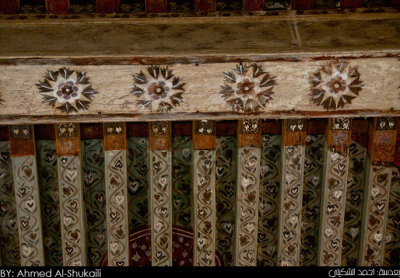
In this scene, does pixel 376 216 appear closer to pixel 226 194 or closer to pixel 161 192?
pixel 226 194

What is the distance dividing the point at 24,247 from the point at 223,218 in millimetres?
1713

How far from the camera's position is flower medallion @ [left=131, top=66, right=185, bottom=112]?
11.6 ft

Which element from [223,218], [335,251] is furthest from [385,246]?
[223,218]

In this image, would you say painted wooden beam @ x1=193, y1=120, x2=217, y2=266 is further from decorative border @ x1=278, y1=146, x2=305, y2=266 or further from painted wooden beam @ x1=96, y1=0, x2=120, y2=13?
painted wooden beam @ x1=96, y1=0, x2=120, y2=13

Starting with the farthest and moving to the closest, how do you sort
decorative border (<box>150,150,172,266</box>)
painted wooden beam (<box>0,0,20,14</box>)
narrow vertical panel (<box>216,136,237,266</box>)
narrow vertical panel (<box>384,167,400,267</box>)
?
narrow vertical panel (<box>384,167,400,267</box>) → narrow vertical panel (<box>216,136,237,266</box>) → decorative border (<box>150,150,172,266</box>) → painted wooden beam (<box>0,0,20,14</box>)

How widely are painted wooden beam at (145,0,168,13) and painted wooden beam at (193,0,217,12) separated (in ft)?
0.71

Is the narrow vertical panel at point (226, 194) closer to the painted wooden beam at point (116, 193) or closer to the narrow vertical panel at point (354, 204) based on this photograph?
the painted wooden beam at point (116, 193)

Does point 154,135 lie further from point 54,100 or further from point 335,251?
point 335,251

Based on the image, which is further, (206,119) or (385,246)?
(385,246)

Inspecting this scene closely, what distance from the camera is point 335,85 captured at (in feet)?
12.0

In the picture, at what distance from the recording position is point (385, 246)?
4543 mm

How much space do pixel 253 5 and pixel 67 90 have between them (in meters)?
1.46

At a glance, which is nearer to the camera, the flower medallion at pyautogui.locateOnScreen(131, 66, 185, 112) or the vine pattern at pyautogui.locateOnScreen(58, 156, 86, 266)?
the flower medallion at pyautogui.locateOnScreen(131, 66, 185, 112)

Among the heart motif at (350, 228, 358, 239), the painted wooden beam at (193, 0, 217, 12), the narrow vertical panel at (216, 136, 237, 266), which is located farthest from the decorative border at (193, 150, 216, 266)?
the heart motif at (350, 228, 358, 239)
